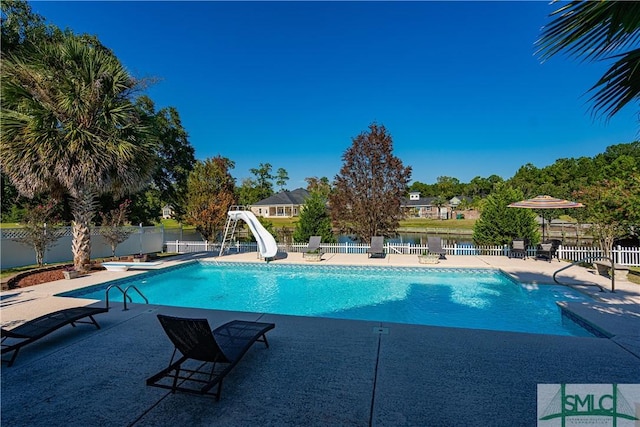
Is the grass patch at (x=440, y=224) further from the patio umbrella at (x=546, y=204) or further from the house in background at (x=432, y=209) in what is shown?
the patio umbrella at (x=546, y=204)

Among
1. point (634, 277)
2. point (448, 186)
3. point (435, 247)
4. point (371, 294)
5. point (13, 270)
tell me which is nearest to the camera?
point (634, 277)

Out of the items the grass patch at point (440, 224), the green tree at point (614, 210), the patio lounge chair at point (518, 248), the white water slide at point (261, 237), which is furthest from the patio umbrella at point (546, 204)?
the grass patch at point (440, 224)

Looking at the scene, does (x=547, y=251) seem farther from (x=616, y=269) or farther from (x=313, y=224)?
(x=313, y=224)

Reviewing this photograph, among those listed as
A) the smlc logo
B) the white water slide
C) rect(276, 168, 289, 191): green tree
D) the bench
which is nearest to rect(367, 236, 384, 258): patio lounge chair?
the white water slide

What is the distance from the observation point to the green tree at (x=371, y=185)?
1579cm

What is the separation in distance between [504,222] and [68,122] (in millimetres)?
16485

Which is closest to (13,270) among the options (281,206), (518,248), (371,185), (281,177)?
(371,185)

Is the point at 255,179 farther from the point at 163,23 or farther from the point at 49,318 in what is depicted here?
the point at 49,318

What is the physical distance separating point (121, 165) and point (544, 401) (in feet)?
37.3

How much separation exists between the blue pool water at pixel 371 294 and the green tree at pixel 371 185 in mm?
4249

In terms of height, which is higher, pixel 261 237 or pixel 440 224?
pixel 440 224

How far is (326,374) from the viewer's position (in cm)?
362

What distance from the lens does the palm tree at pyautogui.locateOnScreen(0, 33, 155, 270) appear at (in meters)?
9.03

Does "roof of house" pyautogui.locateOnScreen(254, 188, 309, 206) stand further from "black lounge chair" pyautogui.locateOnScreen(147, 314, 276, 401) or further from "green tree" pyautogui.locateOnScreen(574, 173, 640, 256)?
"black lounge chair" pyautogui.locateOnScreen(147, 314, 276, 401)
